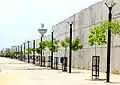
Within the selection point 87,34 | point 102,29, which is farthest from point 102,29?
point 87,34

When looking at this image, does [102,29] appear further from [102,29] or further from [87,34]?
[87,34]

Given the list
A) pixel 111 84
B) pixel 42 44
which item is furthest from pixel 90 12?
pixel 111 84

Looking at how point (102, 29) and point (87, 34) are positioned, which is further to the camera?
point (87, 34)

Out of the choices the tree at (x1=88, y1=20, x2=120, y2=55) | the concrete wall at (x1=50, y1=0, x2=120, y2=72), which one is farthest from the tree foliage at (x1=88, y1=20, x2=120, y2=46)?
the concrete wall at (x1=50, y1=0, x2=120, y2=72)

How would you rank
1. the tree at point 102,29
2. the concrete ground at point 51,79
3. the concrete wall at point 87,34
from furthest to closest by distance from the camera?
the concrete wall at point 87,34, the concrete ground at point 51,79, the tree at point 102,29

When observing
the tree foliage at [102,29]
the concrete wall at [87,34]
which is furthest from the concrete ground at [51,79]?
the concrete wall at [87,34]

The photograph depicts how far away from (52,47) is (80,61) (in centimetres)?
550

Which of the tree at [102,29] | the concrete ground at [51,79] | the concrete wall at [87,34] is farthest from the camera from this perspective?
the concrete wall at [87,34]

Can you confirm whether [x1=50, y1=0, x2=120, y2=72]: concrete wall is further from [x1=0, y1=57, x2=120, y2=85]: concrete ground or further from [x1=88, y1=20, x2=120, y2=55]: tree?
[x1=88, y1=20, x2=120, y2=55]: tree

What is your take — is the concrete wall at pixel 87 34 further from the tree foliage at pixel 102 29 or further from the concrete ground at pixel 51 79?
the tree foliage at pixel 102 29

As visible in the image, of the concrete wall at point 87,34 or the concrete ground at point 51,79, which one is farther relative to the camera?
the concrete wall at point 87,34

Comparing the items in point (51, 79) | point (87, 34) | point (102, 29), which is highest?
point (87, 34)

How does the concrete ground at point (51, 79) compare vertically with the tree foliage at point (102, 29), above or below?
below

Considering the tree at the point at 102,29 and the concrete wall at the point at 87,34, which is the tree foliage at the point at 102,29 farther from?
the concrete wall at the point at 87,34
